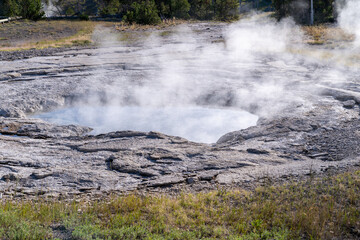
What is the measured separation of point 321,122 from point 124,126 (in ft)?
13.0

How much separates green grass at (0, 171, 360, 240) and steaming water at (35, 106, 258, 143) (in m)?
2.80

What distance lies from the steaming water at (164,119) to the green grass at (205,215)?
2.80 m

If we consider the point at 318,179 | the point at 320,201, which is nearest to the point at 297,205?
the point at 320,201

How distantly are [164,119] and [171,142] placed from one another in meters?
1.84

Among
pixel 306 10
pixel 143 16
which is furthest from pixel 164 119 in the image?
pixel 143 16

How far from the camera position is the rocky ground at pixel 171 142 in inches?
199

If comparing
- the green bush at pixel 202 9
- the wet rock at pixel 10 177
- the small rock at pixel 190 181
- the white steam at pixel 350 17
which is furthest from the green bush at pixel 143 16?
the small rock at pixel 190 181

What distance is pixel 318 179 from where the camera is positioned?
A: 488 centimetres

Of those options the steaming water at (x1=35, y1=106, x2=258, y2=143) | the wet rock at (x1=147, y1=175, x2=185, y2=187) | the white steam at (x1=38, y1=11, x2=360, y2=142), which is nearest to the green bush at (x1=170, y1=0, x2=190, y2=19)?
the white steam at (x1=38, y1=11, x2=360, y2=142)

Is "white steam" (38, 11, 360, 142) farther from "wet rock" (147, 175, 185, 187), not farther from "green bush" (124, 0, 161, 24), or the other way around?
"green bush" (124, 0, 161, 24)

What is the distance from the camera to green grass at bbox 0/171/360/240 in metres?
3.61

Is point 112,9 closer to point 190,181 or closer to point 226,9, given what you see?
point 226,9

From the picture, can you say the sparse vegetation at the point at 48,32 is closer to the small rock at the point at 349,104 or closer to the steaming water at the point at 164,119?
the steaming water at the point at 164,119

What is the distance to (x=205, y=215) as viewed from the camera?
13.3 ft
